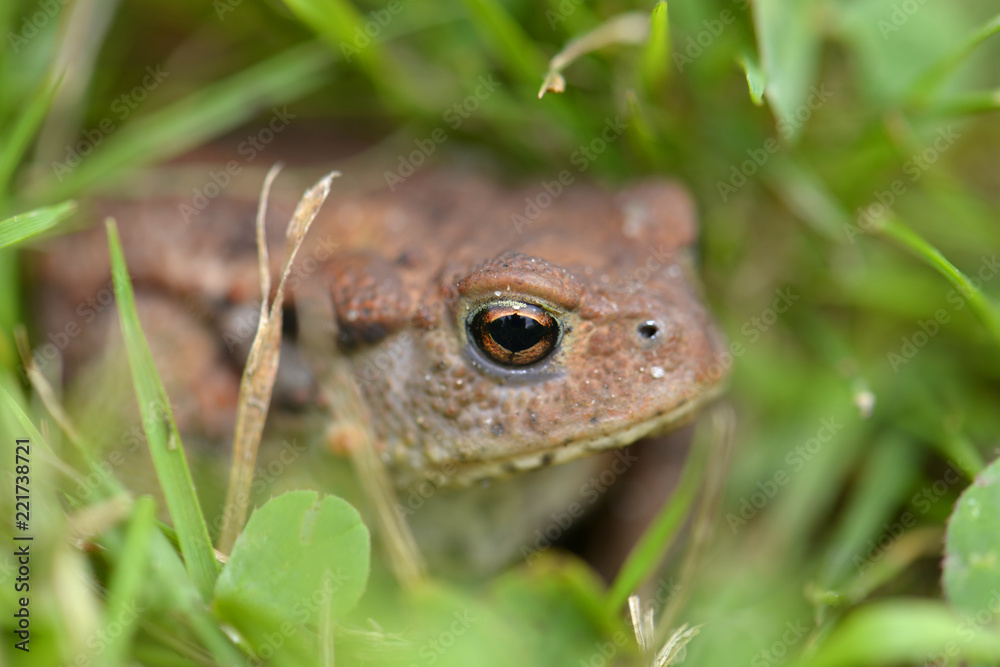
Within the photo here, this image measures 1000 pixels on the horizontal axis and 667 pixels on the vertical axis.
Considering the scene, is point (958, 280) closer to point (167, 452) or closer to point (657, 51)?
point (657, 51)

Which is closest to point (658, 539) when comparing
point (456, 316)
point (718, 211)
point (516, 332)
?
point (516, 332)

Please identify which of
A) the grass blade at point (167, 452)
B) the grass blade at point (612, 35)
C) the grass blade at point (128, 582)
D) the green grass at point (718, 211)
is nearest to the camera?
the grass blade at point (128, 582)

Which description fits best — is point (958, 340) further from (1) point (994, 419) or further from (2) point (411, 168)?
(2) point (411, 168)

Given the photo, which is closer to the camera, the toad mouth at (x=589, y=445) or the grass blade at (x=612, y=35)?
the toad mouth at (x=589, y=445)

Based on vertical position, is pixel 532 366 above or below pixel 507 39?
below

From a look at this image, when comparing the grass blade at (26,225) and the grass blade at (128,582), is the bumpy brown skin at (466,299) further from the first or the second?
the grass blade at (128,582)

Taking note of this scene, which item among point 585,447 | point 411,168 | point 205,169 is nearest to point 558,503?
point 585,447

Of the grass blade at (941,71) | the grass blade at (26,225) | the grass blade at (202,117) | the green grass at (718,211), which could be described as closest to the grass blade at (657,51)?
the green grass at (718,211)
